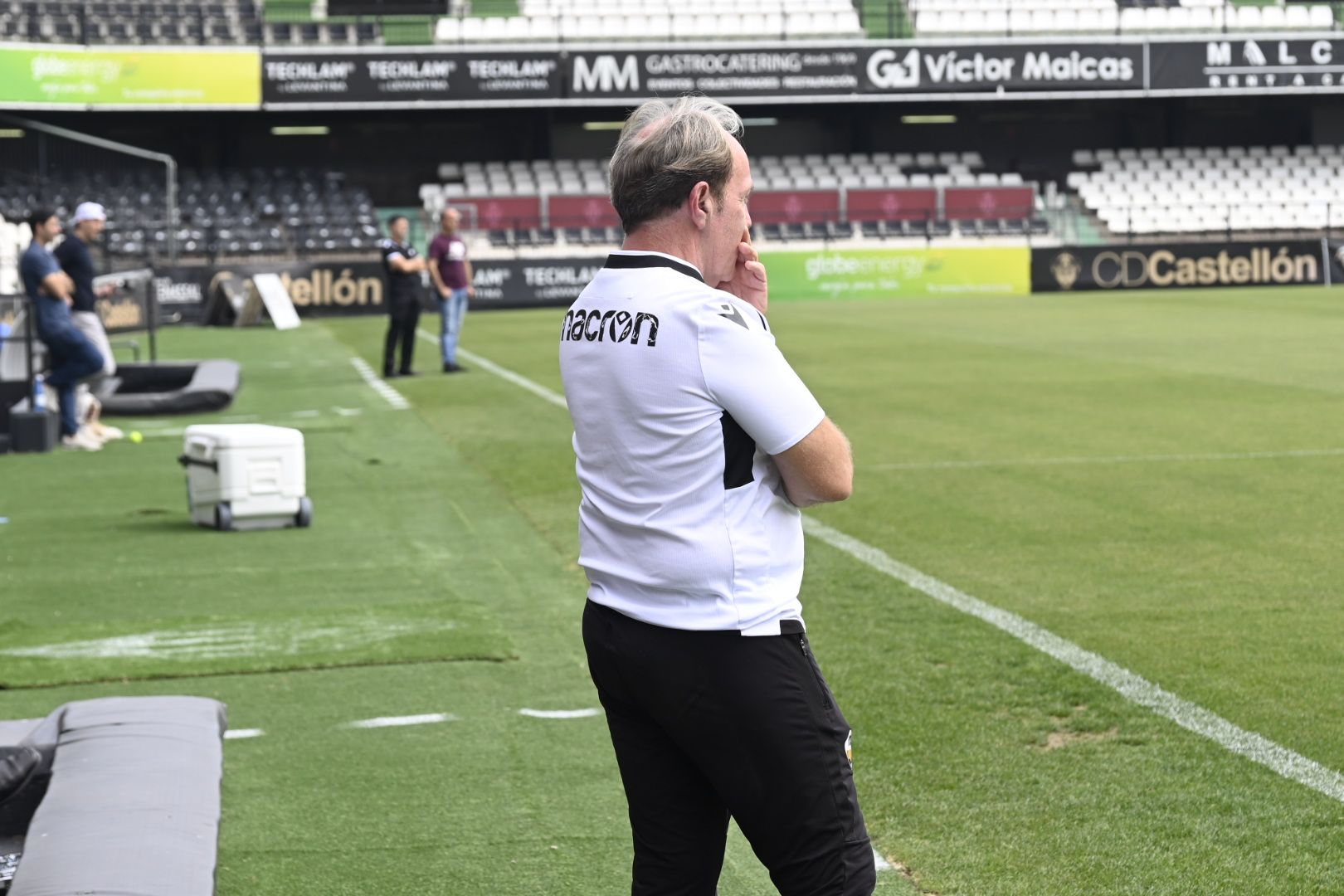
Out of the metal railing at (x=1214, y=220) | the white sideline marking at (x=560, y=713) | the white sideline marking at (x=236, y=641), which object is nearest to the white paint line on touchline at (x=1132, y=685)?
the white sideline marking at (x=560, y=713)

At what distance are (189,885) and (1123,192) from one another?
4512 centimetres

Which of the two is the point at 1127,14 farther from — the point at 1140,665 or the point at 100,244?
the point at 1140,665

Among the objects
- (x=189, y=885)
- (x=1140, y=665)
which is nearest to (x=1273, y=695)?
(x=1140, y=665)

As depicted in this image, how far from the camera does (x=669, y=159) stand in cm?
274

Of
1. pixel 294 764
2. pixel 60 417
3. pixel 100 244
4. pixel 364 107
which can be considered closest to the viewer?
pixel 294 764

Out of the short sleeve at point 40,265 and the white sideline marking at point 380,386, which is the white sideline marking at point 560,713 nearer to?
the short sleeve at point 40,265

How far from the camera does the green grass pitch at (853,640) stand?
4488 millimetres

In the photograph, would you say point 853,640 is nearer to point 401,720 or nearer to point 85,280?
point 401,720

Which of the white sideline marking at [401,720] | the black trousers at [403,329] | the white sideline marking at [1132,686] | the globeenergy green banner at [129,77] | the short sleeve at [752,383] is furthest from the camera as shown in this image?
the globeenergy green banner at [129,77]

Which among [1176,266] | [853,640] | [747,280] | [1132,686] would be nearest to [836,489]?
[747,280]

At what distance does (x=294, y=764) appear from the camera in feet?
17.7

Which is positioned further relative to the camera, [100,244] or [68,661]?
[100,244]

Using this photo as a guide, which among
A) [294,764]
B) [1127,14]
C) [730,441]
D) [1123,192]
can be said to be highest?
[1127,14]

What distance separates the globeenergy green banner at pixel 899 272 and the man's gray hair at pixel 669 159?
Result: 34.0 metres
